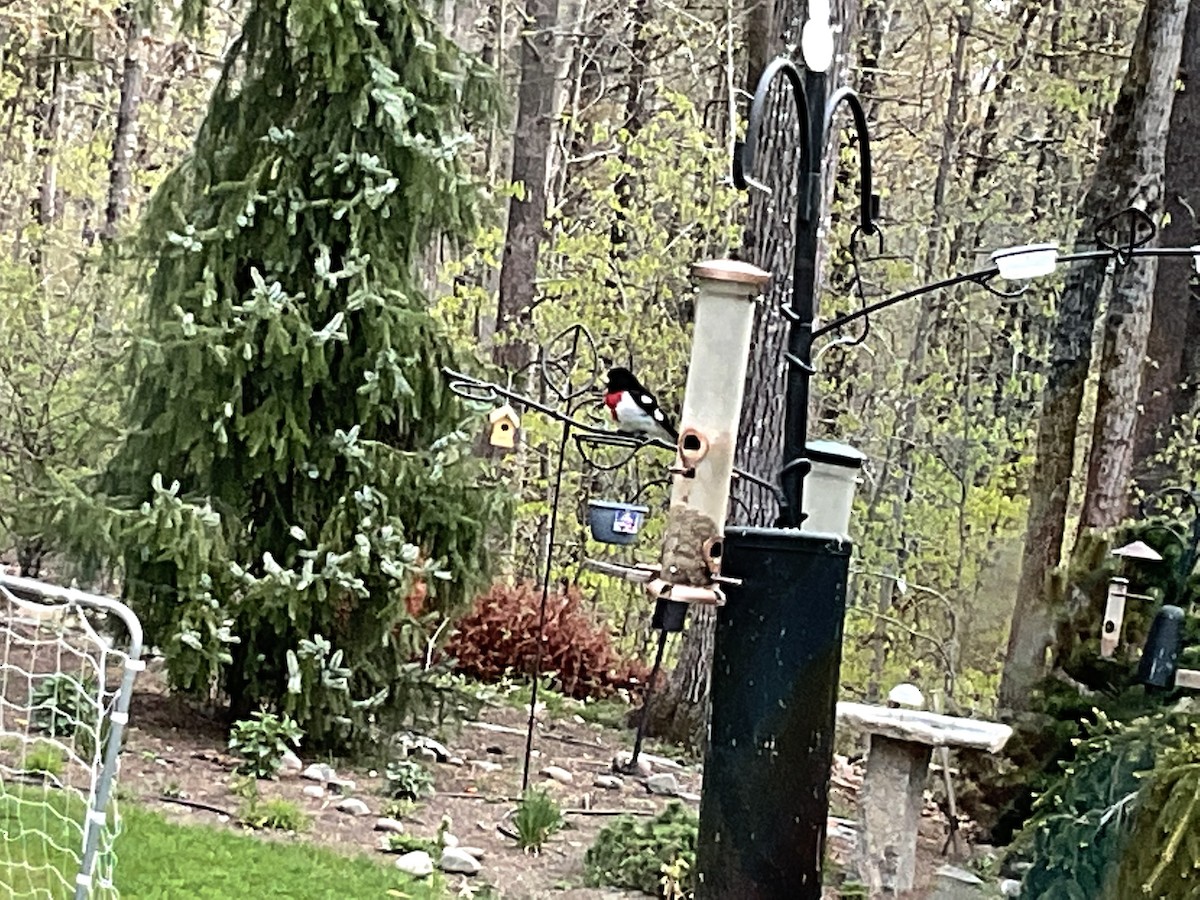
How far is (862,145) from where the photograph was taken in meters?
3.20

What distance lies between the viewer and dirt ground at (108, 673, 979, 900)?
17.5 ft

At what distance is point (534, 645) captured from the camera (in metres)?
9.57

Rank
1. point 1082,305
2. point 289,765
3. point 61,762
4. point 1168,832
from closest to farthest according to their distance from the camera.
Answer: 1. point 1168,832
2. point 61,762
3. point 289,765
4. point 1082,305

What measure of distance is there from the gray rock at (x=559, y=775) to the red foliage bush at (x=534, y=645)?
7.62ft

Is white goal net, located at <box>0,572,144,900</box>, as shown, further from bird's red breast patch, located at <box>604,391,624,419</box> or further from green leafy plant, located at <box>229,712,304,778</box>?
bird's red breast patch, located at <box>604,391,624,419</box>

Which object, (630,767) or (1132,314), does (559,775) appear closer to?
(630,767)

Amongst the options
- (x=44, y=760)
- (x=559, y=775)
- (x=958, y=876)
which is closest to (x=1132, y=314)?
(x=958, y=876)

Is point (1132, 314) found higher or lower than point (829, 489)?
higher

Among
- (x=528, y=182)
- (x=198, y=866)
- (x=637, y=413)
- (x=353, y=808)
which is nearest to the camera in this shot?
(x=637, y=413)

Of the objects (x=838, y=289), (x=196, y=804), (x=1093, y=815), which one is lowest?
(x=196, y=804)

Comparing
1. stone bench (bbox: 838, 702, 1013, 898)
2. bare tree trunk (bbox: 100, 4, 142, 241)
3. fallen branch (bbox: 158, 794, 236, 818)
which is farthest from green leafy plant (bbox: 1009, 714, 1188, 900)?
bare tree trunk (bbox: 100, 4, 142, 241)

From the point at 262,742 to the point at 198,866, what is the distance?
4.91ft

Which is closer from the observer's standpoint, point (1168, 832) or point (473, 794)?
point (1168, 832)

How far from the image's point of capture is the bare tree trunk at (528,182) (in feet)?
36.4
